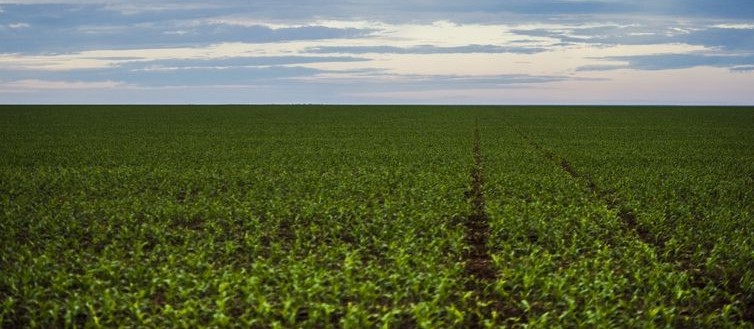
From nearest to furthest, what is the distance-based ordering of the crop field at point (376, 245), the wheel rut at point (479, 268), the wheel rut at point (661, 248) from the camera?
the crop field at point (376, 245), the wheel rut at point (479, 268), the wheel rut at point (661, 248)

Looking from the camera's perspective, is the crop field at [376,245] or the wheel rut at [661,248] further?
the wheel rut at [661,248]

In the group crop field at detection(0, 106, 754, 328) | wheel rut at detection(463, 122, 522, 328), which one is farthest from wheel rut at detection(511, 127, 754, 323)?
wheel rut at detection(463, 122, 522, 328)

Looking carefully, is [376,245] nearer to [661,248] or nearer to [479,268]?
[479,268]

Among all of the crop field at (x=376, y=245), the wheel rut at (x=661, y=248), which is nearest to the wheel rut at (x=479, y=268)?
the crop field at (x=376, y=245)

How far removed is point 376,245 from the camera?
37.9 feet

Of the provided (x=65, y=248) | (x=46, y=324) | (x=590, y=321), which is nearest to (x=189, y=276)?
(x=46, y=324)

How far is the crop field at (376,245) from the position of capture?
27.2ft

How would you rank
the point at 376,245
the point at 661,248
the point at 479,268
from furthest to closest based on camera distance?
1. the point at 661,248
2. the point at 376,245
3. the point at 479,268

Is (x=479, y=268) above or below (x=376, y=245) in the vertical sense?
below

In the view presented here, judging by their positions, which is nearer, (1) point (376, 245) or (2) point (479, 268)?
(2) point (479, 268)

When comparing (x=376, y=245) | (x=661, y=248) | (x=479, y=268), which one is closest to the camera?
(x=479, y=268)

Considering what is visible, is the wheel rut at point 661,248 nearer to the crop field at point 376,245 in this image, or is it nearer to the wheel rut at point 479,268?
the crop field at point 376,245

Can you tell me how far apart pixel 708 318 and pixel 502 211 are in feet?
21.4

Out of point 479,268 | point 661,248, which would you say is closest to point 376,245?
point 479,268
